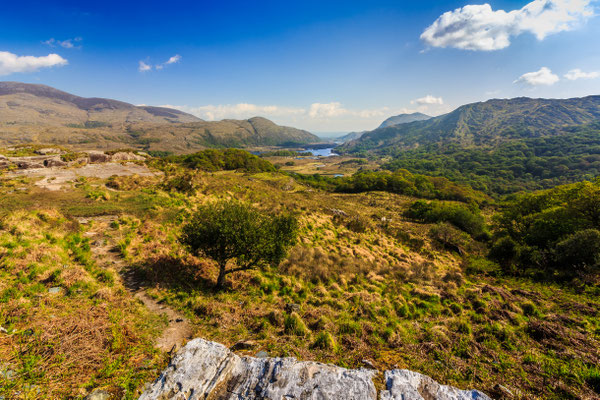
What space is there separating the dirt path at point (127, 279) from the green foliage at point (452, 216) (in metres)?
55.9

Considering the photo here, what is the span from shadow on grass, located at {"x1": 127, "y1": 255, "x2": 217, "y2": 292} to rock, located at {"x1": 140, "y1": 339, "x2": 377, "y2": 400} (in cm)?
694

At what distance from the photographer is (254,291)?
14.9 m

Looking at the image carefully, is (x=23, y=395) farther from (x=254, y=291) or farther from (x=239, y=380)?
(x=254, y=291)

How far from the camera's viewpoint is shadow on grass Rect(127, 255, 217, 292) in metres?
13.4

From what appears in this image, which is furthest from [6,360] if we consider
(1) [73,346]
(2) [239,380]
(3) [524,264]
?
(3) [524,264]

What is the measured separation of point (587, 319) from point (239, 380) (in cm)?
1868

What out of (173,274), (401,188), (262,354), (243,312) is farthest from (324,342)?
(401,188)

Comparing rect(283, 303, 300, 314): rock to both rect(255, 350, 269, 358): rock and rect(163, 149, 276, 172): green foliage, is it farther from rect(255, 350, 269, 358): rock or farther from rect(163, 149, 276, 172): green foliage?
rect(163, 149, 276, 172): green foliage

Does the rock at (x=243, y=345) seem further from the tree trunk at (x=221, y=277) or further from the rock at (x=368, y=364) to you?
the tree trunk at (x=221, y=277)

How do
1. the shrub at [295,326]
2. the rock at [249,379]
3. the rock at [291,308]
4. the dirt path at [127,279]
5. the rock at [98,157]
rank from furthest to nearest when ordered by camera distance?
the rock at [98,157] → the rock at [291,308] → the shrub at [295,326] → the dirt path at [127,279] → the rock at [249,379]

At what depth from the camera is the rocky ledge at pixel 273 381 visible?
261 inches

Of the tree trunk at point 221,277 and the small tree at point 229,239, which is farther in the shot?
the tree trunk at point 221,277

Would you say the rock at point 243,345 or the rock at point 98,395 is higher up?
the rock at point 98,395

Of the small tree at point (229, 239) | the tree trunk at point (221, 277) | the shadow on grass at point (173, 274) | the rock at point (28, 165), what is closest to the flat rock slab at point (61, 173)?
the rock at point (28, 165)
